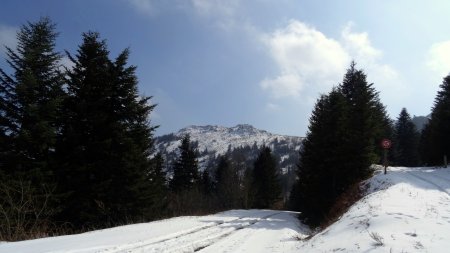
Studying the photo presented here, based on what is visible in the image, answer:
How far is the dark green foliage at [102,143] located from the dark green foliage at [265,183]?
40011 millimetres

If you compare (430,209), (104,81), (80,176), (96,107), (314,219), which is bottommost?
(314,219)

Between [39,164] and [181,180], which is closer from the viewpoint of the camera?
[39,164]

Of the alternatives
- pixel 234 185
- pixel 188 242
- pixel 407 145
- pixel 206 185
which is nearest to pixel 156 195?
pixel 188 242

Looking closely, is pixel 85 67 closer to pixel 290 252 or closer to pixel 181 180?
pixel 290 252

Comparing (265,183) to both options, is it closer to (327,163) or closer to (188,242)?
(327,163)

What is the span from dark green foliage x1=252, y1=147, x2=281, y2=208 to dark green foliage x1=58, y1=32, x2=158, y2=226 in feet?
131

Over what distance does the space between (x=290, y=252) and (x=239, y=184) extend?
57115 millimetres

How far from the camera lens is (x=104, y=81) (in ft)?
84.8

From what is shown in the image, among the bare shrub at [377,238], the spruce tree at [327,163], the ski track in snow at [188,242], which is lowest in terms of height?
the ski track in snow at [188,242]

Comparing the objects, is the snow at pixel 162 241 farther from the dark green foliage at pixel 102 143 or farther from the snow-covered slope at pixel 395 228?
the dark green foliage at pixel 102 143

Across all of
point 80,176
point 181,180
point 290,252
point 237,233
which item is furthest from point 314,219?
point 181,180

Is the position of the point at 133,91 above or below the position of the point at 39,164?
above

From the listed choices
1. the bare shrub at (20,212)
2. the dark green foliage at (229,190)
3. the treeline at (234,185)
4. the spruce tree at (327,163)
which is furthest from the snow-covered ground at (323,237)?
the dark green foliage at (229,190)

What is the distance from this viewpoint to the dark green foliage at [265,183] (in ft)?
215
